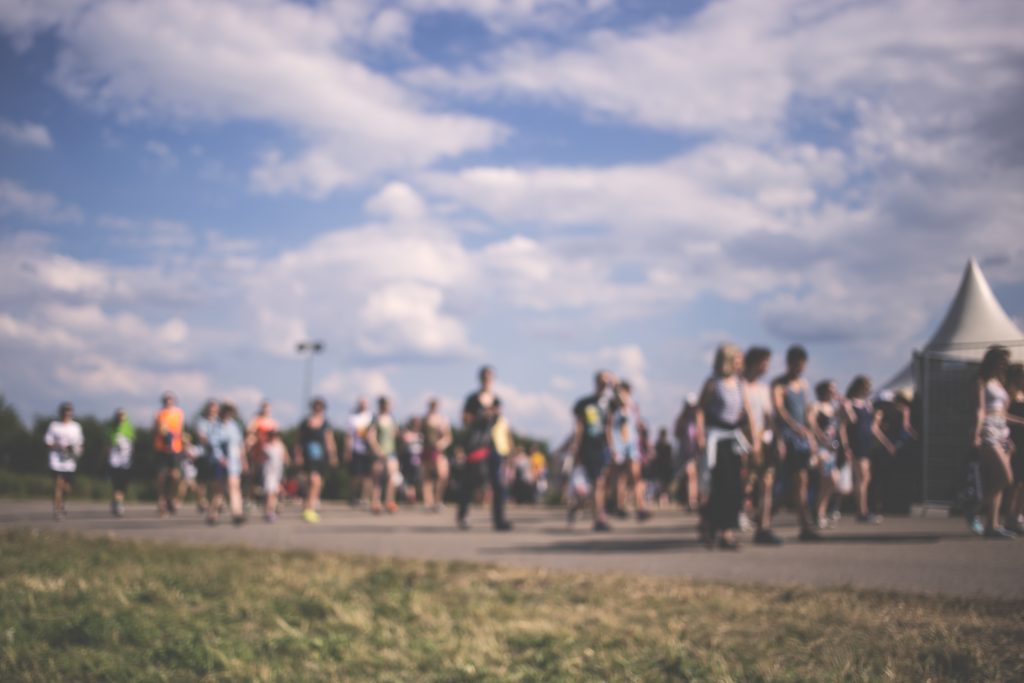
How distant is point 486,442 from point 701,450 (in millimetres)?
3847

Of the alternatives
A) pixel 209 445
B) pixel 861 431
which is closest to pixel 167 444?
pixel 209 445

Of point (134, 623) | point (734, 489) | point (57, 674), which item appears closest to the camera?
point (57, 674)

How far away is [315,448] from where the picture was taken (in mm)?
16062

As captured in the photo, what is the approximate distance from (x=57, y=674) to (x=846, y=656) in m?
4.12

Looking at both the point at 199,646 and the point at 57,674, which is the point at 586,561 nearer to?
the point at 199,646

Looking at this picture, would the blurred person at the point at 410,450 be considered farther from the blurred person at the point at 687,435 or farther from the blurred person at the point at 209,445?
the blurred person at the point at 687,435

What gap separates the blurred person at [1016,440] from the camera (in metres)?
6.22

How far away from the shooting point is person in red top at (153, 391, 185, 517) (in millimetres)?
16062

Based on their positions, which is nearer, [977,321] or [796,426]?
[977,321]

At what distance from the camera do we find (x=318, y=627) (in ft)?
19.4

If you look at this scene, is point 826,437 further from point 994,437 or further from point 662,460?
point 662,460

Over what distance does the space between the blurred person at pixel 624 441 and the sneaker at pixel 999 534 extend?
671 cm

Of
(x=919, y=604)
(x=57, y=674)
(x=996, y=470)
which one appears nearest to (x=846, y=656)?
(x=919, y=604)

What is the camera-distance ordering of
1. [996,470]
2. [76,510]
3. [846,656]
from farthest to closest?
[76,510] < [996,470] < [846,656]
